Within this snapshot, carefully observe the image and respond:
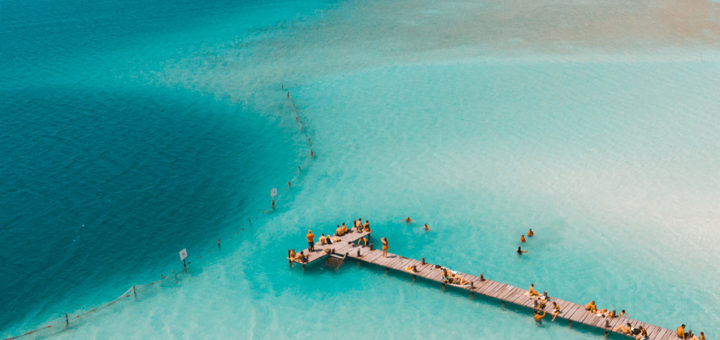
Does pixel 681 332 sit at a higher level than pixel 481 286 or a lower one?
lower

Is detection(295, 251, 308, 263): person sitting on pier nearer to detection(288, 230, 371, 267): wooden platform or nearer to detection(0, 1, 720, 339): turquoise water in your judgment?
detection(288, 230, 371, 267): wooden platform

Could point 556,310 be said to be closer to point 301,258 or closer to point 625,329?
point 625,329

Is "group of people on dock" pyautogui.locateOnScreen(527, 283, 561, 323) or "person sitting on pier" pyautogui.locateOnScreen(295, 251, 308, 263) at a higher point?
"person sitting on pier" pyautogui.locateOnScreen(295, 251, 308, 263)

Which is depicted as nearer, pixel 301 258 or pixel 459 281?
pixel 459 281

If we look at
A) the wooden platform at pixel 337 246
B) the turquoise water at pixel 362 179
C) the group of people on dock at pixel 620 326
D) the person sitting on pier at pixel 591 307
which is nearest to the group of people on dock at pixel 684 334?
the group of people on dock at pixel 620 326

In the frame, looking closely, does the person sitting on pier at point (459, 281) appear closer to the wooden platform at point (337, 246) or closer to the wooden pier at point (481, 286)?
the wooden pier at point (481, 286)

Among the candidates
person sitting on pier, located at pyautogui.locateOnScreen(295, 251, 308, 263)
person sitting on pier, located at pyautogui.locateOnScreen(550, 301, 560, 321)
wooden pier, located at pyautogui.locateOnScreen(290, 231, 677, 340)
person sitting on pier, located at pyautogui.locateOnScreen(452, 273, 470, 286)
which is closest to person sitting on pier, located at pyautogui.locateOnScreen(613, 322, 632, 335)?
wooden pier, located at pyautogui.locateOnScreen(290, 231, 677, 340)

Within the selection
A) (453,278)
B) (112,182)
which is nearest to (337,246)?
(453,278)
